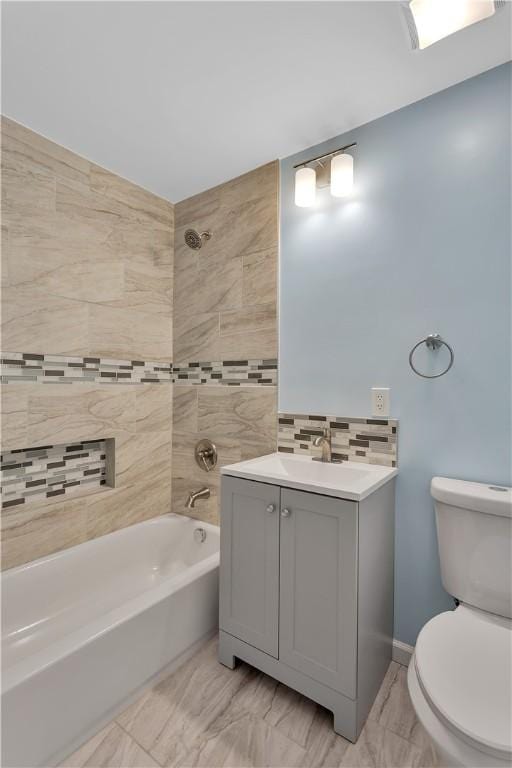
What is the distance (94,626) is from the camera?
1.29 metres

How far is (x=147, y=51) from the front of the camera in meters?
1.34

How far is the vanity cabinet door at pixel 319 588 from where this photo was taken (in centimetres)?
123

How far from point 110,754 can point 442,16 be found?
2583 mm

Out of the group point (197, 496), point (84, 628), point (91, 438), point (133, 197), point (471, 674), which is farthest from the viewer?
point (133, 197)

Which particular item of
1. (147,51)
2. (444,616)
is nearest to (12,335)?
(147,51)

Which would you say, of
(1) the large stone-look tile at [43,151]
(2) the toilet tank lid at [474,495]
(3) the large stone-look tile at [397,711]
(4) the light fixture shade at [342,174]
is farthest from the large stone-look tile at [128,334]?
(3) the large stone-look tile at [397,711]

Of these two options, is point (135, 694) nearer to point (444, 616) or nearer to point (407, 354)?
point (444, 616)

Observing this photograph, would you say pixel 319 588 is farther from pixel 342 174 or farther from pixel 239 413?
pixel 342 174

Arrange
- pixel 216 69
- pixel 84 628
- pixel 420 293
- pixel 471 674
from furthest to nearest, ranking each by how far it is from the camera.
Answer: pixel 420 293 < pixel 216 69 < pixel 84 628 < pixel 471 674

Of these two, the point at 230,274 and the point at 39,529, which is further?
the point at 230,274

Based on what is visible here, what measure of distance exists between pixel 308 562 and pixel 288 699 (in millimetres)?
565

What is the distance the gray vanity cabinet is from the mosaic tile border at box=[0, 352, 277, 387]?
0.69 metres

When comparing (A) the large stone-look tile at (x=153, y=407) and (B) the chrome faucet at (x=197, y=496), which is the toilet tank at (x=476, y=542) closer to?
(B) the chrome faucet at (x=197, y=496)

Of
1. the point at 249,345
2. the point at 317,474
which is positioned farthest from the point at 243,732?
the point at 249,345
